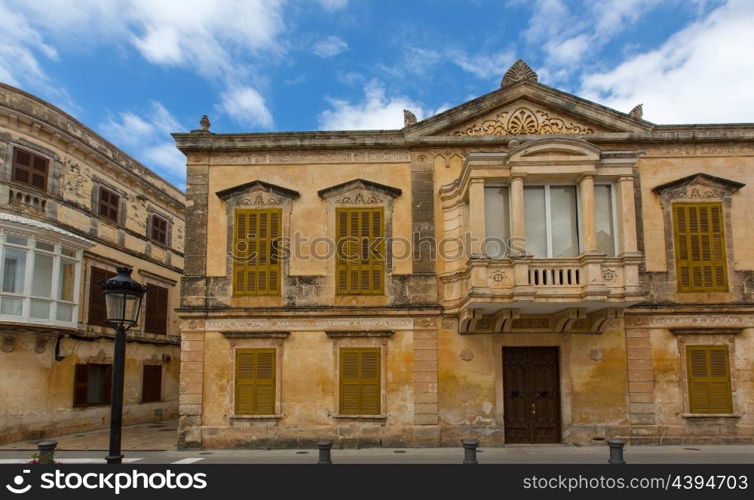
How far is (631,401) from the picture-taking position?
15.8 metres

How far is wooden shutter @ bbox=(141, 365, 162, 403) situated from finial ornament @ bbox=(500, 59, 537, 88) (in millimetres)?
17928

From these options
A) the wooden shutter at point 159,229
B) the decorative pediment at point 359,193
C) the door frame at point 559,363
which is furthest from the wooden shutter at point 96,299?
the door frame at point 559,363

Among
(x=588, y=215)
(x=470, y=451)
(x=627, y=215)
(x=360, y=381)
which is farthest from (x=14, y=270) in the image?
(x=627, y=215)

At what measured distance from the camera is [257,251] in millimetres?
16781

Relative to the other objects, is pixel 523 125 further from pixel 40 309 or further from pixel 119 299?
pixel 40 309

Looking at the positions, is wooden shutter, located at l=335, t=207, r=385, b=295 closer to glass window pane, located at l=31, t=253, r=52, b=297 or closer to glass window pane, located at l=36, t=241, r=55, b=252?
glass window pane, located at l=36, t=241, r=55, b=252

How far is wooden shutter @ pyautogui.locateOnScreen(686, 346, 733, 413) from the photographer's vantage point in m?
15.8

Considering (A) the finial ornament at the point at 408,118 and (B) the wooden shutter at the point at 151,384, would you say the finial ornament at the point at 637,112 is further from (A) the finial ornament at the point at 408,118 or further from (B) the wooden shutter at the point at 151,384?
(B) the wooden shutter at the point at 151,384

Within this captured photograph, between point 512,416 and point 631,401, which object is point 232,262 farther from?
point 631,401

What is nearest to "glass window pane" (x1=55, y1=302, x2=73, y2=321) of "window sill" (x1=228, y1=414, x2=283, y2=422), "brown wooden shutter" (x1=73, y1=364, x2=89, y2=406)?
"brown wooden shutter" (x1=73, y1=364, x2=89, y2=406)

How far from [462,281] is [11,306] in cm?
1331

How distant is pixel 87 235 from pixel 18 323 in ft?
14.9

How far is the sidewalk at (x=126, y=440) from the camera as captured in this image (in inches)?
671

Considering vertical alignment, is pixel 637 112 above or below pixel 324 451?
above
